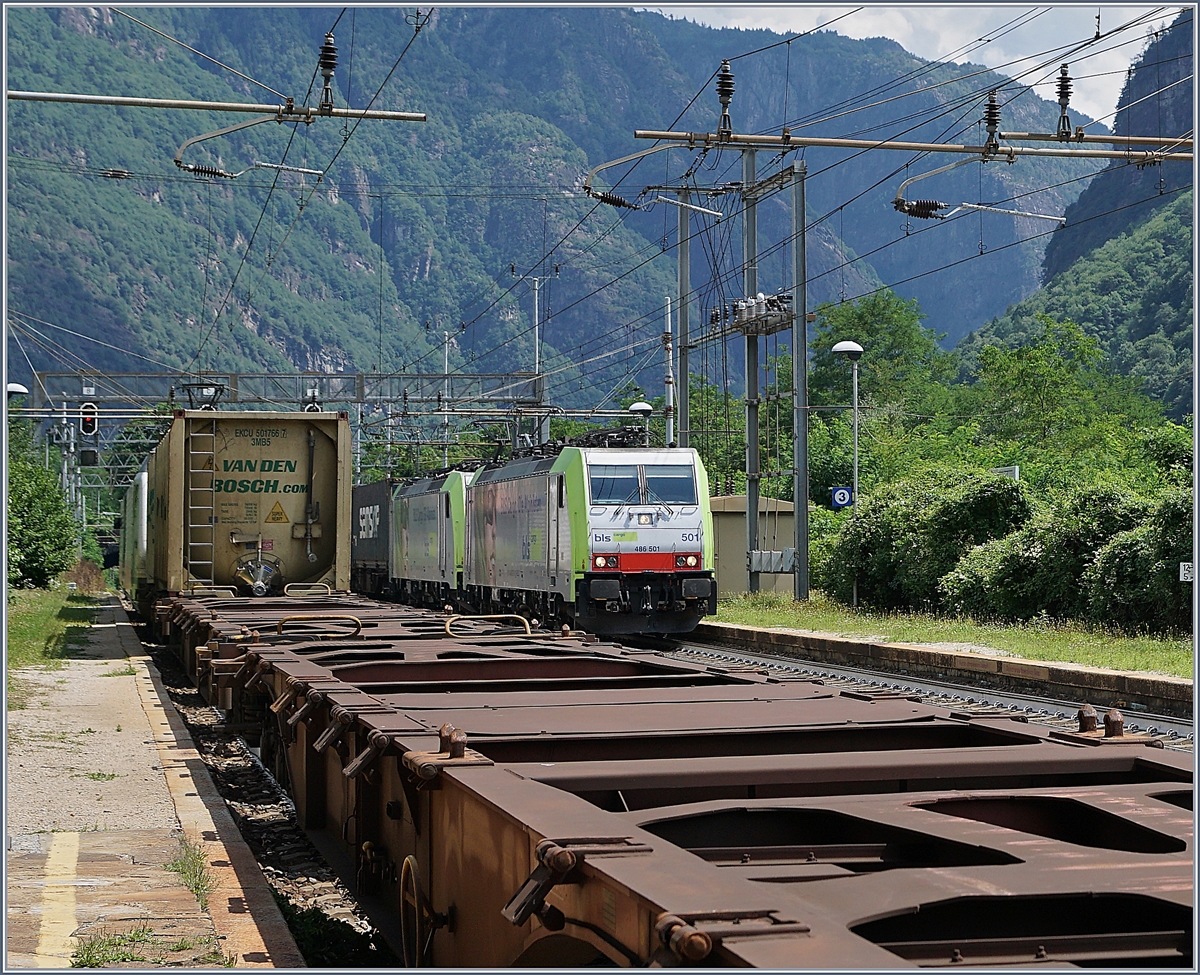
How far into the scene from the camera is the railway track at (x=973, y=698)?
11.0 metres

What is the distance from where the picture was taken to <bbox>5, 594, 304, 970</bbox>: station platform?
580 centimetres

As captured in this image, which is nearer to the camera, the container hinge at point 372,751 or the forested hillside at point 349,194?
the container hinge at point 372,751

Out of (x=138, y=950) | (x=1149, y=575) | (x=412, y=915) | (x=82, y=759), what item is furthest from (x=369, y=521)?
(x=412, y=915)

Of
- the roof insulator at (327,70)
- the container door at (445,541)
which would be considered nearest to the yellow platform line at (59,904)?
the roof insulator at (327,70)

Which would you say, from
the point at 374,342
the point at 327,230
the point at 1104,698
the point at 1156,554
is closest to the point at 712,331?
the point at 1156,554

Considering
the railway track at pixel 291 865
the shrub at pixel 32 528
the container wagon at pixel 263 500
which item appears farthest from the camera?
the shrub at pixel 32 528

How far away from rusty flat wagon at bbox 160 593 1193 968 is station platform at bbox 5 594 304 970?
506 mm

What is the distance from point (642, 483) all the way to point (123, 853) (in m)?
17.0

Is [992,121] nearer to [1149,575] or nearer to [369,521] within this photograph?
[1149,575]

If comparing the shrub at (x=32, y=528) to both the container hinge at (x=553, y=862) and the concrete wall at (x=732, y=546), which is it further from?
the container hinge at (x=553, y=862)

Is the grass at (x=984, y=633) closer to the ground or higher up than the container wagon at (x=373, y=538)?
closer to the ground

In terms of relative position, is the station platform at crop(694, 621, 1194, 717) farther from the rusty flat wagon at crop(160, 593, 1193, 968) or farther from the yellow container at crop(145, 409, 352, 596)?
the rusty flat wagon at crop(160, 593, 1193, 968)

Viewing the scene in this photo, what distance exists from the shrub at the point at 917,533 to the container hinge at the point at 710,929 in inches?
962

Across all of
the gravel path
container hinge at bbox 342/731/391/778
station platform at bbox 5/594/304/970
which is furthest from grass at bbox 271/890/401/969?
the gravel path
